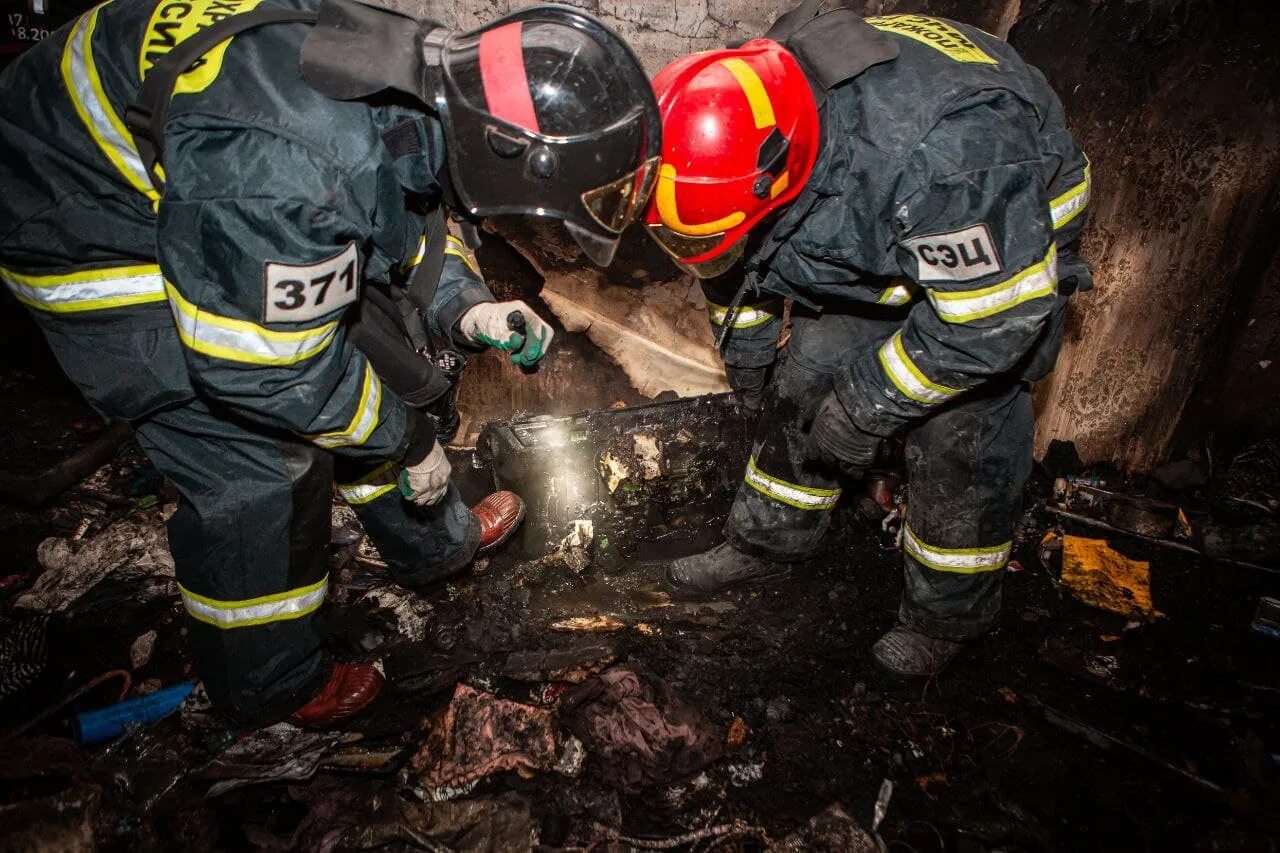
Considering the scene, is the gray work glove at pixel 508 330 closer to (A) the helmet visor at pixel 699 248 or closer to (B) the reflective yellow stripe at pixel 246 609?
(A) the helmet visor at pixel 699 248

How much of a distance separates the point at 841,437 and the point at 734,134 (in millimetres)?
1112

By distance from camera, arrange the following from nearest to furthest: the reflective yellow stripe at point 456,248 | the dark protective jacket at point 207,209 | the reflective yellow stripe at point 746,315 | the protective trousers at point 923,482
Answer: the dark protective jacket at point 207,209, the protective trousers at point 923,482, the reflective yellow stripe at point 456,248, the reflective yellow stripe at point 746,315

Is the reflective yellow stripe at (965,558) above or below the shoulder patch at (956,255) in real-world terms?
below

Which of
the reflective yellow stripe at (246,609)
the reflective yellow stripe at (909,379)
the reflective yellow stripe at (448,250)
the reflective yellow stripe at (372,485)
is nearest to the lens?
the reflective yellow stripe at (909,379)

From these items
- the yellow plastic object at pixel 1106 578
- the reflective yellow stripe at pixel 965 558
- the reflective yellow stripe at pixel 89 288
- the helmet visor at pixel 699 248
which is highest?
the helmet visor at pixel 699 248

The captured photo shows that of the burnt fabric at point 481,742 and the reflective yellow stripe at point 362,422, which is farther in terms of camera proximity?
the burnt fabric at point 481,742

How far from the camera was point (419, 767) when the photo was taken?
2.16m

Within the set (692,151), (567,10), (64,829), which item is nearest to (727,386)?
(692,151)

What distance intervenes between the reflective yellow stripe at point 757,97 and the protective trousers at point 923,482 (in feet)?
3.31

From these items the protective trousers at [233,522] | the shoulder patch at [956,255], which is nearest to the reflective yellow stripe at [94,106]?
the protective trousers at [233,522]

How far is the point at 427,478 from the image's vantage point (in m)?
2.17

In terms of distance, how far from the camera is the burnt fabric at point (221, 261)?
4.30 feet

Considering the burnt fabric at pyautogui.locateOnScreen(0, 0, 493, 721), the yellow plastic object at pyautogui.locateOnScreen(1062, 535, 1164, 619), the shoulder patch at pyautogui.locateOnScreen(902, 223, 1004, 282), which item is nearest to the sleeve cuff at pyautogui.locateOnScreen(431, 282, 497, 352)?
the burnt fabric at pyautogui.locateOnScreen(0, 0, 493, 721)

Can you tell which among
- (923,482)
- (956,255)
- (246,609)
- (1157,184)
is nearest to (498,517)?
(246,609)
